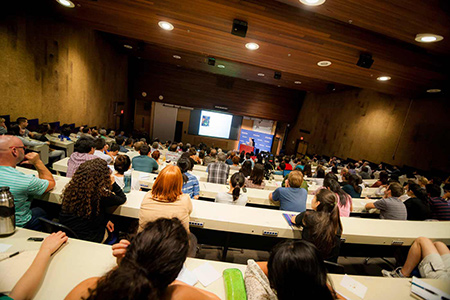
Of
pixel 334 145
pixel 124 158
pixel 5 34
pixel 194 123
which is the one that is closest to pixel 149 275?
pixel 124 158

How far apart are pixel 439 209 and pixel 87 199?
213 inches

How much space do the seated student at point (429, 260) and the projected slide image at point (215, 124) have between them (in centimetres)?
1269

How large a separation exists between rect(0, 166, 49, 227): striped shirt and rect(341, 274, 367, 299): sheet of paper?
2745mm

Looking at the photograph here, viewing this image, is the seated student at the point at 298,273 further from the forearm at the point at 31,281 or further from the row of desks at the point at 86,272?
the forearm at the point at 31,281

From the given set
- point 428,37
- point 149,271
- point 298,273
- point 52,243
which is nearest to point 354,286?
point 298,273

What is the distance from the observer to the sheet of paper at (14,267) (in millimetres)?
1033

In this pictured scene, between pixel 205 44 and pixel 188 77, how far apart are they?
774cm

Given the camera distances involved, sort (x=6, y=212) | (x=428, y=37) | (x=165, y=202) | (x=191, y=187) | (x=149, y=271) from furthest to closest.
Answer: (x=428, y=37) → (x=191, y=187) → (x=165, y=202) → (x=6, y=212) → (x=149, y=271)

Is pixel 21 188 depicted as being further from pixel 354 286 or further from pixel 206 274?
pixel 354 286

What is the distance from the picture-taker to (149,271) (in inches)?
30.9

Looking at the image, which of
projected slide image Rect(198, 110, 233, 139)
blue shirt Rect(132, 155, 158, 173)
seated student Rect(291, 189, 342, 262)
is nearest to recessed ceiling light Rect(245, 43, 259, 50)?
blue shirt Rect(132, 155, 158, 173)

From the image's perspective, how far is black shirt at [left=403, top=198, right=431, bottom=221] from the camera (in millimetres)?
2977

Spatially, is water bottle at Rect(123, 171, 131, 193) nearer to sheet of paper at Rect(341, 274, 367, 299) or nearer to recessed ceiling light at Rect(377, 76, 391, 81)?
sheet of paper at Rect(341, 274, 367, 299)

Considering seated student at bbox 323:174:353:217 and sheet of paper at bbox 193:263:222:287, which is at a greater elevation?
seated student at bbox 323:174:353:217
